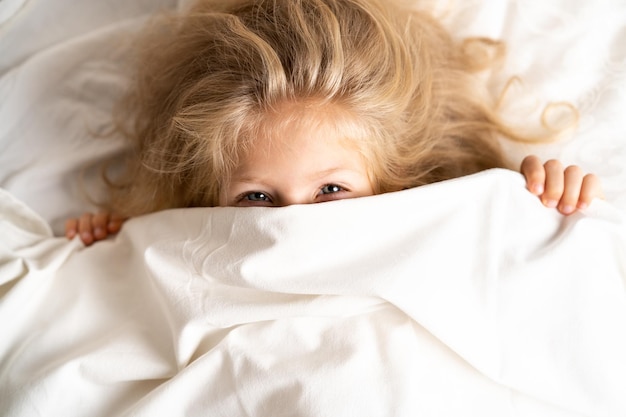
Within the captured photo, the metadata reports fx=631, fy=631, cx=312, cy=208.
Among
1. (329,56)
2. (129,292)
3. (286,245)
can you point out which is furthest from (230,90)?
(129,292)

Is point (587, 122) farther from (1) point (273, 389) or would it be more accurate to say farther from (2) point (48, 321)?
(2) point (48, 321)

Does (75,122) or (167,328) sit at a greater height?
(75,122)

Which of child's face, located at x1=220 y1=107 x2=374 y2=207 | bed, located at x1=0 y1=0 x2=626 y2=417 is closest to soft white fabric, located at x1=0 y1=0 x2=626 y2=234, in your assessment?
bed, located at x1=0 y1=0 x2=626 y2=417

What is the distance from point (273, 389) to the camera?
2.97 feet

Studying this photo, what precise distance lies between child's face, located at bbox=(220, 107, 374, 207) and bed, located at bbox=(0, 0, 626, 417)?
2.9 inches

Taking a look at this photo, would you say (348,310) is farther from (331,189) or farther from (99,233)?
(99,233)

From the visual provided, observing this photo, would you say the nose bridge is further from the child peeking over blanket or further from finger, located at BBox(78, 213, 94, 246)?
finger, located at BBox(78, 213, 94, 246)

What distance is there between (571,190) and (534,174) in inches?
2.5

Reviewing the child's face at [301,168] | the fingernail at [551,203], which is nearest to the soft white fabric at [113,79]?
the fingernail at [551,203]

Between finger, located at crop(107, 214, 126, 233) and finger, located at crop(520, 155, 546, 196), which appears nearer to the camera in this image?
finger, located at crop(520, 155, 546, 196)

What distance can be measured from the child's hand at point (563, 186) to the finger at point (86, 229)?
81cm

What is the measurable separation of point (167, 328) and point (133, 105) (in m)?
0.49

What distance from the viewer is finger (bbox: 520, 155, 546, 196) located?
1031mm

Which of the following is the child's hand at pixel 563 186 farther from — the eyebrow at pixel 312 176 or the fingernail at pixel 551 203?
the eyebrow at pixel 312 176
